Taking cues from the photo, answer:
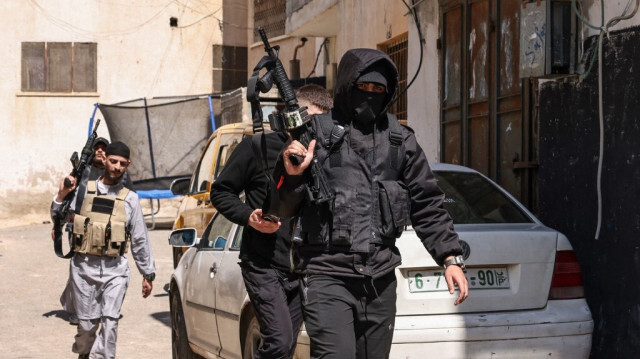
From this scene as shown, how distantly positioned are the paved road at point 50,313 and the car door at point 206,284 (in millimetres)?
1385

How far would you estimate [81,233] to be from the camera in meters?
7.39

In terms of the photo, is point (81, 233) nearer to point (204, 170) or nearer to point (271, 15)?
point (204, 170)

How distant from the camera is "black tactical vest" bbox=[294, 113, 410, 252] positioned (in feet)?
14.4

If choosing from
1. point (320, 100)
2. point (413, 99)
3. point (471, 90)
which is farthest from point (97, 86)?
point (320, 100)

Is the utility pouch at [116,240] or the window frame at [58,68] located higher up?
the window frame at [58,68]

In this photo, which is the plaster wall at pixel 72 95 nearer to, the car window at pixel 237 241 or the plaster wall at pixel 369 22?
the plaster wall at pixel 369 22

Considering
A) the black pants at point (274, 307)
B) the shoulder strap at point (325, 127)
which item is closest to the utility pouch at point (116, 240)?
the black pants at point (274, 307)

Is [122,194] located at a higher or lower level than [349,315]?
higher

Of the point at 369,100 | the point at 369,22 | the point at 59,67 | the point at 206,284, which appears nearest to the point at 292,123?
the point at 369,100

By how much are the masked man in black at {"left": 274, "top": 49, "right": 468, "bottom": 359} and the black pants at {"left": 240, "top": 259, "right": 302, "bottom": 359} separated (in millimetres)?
1098

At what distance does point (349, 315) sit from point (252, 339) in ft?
6.78

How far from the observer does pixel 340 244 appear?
4355mm

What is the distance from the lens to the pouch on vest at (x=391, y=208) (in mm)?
4422

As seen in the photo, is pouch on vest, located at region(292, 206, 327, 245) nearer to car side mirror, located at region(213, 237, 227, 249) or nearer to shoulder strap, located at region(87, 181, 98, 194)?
car side mirror, located at region(213, 237, 227, 249)
